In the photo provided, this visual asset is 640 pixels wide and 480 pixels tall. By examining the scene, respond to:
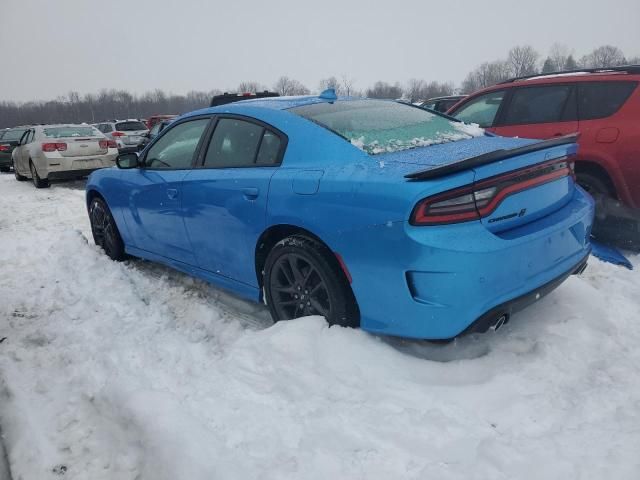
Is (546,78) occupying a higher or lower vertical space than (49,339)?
higher

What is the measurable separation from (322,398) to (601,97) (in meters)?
4.12

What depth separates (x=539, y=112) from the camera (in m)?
5.10

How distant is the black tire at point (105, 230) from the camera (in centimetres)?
493

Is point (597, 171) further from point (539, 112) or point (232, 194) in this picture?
point (232, 194)

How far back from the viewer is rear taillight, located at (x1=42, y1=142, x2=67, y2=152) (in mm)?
10602

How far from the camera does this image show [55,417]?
8.09 feet

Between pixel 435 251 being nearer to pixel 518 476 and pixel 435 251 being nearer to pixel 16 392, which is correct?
pixel 518 476

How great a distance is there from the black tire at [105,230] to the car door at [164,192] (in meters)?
0.51

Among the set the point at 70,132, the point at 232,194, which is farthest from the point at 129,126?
the point at 232,194

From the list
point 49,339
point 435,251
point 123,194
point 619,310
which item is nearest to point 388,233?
point 435,251

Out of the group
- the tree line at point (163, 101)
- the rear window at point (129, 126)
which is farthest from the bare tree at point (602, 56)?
the rear window at point (129, 126)

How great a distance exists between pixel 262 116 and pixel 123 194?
1.98 m

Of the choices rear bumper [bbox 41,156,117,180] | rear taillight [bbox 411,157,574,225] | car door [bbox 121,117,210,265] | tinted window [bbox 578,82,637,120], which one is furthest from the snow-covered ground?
rear bumper [bbox 41,156,117,180]

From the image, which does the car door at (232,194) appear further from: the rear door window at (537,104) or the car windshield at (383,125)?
the rear door window at (537,104)
